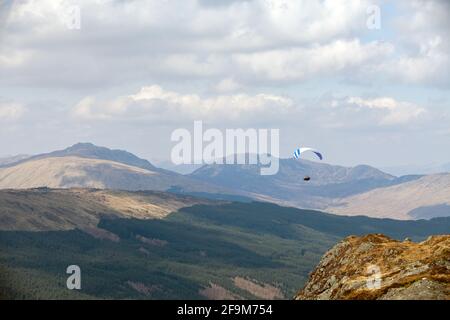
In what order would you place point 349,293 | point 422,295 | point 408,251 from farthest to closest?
point 408,251
point 349,293
point 422,295

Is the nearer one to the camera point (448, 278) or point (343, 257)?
point (448, 278)

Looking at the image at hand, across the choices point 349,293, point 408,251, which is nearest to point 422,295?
point 349,293

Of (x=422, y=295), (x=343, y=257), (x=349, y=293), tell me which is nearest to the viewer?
(x=422, y=295)
